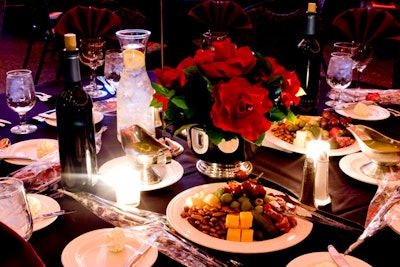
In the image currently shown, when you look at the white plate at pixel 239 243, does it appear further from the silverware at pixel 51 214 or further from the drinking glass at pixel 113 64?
the drinking glass at pixel 113 64

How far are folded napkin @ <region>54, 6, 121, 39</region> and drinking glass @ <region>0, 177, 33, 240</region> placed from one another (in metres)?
1.73

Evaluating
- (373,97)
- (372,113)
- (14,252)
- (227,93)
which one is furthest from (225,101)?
(373,97)

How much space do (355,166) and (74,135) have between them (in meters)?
0.80

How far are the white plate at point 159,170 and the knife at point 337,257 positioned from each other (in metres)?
0.49

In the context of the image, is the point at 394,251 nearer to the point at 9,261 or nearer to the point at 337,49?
the point at 9,261

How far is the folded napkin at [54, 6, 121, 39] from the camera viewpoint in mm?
2568

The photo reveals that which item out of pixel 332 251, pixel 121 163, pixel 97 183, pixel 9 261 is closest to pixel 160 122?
pixel 121 163

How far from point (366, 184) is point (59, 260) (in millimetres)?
846

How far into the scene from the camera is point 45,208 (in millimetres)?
1199

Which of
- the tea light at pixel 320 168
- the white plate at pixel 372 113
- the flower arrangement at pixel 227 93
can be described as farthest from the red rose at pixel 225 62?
the white plate at pixel 372 113

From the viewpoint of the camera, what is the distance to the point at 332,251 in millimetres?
1001

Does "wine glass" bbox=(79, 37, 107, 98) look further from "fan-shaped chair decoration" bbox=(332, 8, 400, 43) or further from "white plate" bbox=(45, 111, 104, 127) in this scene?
"fan-shaped chair decoration" bbox=(332, 8, 400, 43)

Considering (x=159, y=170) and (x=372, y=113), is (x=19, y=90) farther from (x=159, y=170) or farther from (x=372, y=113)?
(x=372, y=113)

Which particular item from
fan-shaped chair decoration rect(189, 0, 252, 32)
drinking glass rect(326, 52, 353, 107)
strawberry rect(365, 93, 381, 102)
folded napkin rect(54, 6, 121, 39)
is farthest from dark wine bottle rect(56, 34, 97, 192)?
fan-shaped chair decoration rect(189, 0, 252, 32)
